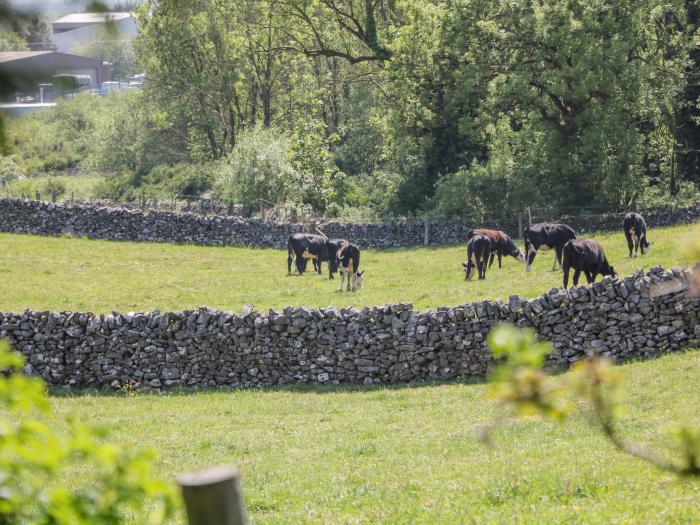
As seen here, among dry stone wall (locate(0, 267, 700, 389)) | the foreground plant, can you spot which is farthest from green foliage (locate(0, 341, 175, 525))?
dry stone wall (locate(0, 267, 700, 389))

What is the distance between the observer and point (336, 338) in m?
15.9

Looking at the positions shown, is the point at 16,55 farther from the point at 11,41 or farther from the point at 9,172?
the point at 9,172

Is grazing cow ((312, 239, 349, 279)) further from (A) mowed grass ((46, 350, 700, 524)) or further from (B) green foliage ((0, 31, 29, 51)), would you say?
(B) green foliage ((0, 31, 29, 51))

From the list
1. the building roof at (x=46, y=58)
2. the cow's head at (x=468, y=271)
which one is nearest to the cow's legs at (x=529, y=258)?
the cow's head at (x=468, y=271)

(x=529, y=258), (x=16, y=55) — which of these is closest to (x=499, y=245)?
(x=529, y=258)

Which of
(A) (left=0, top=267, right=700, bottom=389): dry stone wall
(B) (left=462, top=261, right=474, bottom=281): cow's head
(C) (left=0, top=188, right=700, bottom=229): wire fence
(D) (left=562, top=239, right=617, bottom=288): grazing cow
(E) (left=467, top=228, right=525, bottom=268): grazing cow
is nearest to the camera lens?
(A) (left=0, top=267, right=700, bottom=389): dry stone wall

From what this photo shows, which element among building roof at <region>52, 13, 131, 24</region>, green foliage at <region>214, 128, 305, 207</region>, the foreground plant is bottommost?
the foreground plant

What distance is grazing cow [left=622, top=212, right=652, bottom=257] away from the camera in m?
25.6

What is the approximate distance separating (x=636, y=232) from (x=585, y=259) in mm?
6589

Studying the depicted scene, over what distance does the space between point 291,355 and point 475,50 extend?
26426 millimetres

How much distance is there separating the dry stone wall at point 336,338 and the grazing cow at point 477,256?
9.09 meters

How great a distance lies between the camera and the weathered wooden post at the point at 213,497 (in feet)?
7.83

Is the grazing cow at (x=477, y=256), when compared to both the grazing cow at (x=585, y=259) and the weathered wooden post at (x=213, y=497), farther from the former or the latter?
the weathered wooden post at (x=213, y=497)

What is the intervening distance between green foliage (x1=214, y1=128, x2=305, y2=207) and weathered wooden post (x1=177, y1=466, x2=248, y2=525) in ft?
127
